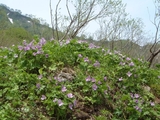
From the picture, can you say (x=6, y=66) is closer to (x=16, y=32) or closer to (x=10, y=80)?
(x=10, y=80)

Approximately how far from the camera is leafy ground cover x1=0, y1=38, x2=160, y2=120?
246cm

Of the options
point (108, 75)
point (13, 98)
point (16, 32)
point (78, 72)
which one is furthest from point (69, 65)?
point (16, 32)

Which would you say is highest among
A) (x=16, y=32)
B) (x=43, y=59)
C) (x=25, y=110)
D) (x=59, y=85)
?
(x=16, y=32)

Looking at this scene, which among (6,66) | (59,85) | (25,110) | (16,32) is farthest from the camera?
(16,32)

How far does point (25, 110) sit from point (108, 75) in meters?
1.56

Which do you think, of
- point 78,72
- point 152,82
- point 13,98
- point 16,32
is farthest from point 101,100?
point 16,32

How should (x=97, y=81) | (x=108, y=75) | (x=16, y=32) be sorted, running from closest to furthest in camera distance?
1. (x=97, y=81)
2. (x=108, y=75)
3. (x=16, y=32)

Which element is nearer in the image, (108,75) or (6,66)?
(6,66)

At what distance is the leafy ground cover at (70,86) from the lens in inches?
97.0

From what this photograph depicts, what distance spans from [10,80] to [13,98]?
1.15 feet

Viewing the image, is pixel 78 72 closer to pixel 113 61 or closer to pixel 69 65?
pixel 69 65

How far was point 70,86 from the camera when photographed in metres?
2.71

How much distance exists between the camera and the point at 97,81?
2857 mm

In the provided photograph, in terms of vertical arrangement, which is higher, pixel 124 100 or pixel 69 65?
pixel 69 65
